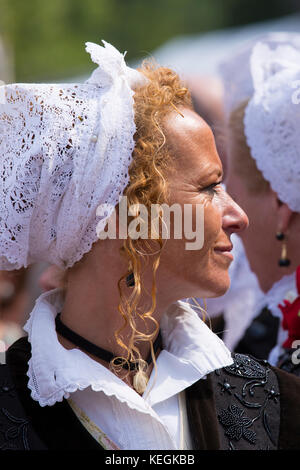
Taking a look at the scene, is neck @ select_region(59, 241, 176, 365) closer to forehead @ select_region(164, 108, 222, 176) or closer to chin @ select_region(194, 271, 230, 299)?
chin @ select_region(194, 271, 230, 299)

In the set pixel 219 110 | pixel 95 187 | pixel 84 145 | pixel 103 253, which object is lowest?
pixel 103 253

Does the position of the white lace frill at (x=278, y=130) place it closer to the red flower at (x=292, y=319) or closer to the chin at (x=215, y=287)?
the red flower at (x=292, y=319)

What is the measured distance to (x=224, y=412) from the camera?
1.98 m

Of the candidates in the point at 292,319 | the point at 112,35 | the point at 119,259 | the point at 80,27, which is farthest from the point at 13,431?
the point at 112,35

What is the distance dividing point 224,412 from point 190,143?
80 cm

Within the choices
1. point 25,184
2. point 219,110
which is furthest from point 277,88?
point 25,184

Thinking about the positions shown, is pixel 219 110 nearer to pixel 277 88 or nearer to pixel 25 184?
pixel 277 88

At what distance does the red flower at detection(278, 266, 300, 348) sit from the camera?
8.11ft

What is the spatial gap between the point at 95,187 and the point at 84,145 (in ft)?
0.40

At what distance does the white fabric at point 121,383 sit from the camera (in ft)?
6.08

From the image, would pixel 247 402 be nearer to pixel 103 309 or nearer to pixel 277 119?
pixel 103 309

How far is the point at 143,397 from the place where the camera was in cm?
197
